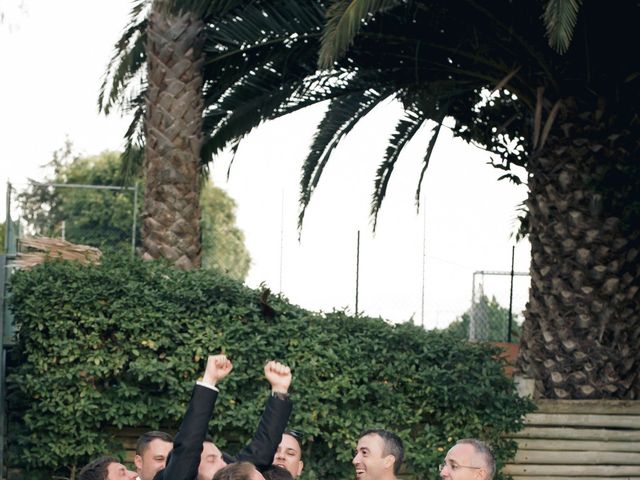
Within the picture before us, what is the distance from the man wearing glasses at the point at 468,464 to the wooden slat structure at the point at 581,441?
19.3 ft

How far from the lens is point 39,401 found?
11516mm

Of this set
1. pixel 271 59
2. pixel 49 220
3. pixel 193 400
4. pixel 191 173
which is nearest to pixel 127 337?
pixel 191 173

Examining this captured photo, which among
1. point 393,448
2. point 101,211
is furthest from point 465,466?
point 101,211

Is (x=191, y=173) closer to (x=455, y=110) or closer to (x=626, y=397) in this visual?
(x=455, y=110)

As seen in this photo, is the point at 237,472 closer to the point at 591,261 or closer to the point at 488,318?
the point at 591,261

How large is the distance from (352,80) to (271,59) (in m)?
0.98

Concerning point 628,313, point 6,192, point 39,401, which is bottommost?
point 39,401

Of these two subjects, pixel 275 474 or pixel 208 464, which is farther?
pixel 208 464

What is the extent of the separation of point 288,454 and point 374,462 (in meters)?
0.75

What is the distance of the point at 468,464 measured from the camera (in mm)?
6535

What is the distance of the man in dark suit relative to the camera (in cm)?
549

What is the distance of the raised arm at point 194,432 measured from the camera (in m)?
5.48

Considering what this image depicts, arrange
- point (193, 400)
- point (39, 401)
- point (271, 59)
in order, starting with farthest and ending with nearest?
point (271, 59) → point (39, 401) → point (193, 400)

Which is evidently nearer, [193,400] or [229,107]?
[193,400]
